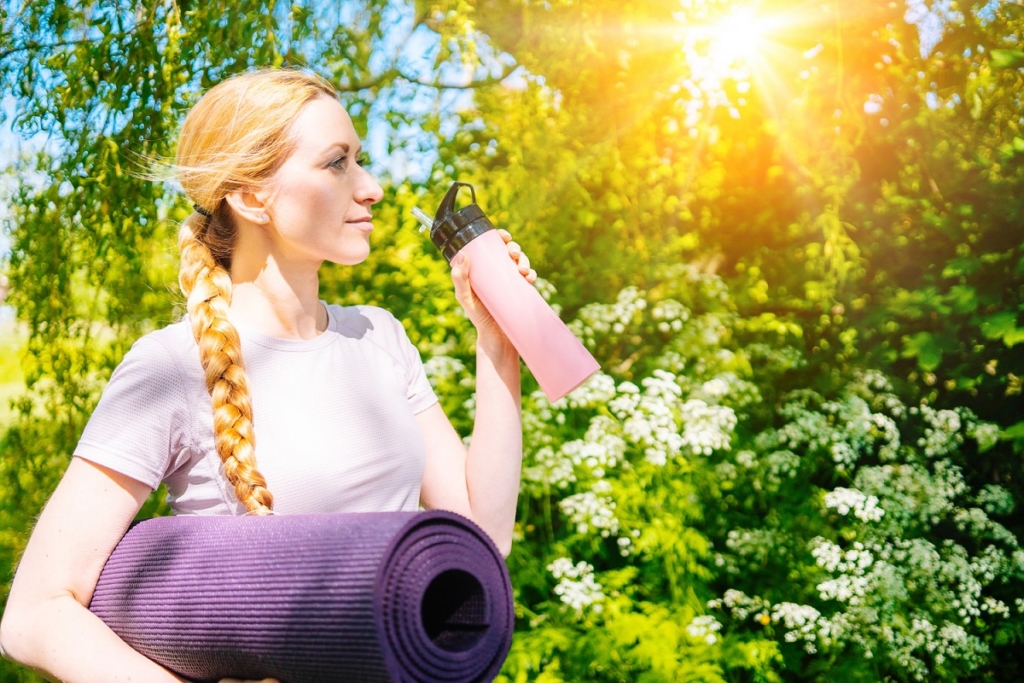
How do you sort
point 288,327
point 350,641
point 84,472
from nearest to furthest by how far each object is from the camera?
1. point 350,641
2. point 84,472
3. point 288,327

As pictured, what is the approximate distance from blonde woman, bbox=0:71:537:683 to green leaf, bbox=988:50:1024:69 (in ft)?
8.67

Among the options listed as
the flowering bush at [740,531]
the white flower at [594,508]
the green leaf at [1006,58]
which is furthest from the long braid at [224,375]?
the green leaf at [1006,58]

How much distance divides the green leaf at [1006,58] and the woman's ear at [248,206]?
2906 millimetres

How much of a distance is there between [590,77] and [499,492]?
237 cm

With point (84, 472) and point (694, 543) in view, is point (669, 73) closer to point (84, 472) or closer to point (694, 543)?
point (694, 543)

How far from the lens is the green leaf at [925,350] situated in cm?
320

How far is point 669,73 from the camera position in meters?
3.33

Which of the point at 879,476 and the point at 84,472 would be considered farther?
the point at 879,476

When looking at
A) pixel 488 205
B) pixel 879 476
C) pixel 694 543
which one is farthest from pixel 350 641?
pixel 879 476

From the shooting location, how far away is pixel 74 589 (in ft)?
3.44

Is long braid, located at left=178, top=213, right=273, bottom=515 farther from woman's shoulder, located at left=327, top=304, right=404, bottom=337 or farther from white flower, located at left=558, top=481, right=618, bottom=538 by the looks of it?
white flower, located at left=558, top=481, right=618, bottom=538

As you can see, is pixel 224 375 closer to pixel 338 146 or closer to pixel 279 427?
pixel 279 427

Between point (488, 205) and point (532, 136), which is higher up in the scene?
point (532, 136)

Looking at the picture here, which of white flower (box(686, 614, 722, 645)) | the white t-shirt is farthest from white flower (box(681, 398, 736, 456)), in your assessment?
the white t-shirt
